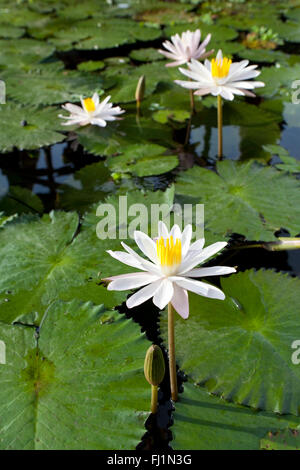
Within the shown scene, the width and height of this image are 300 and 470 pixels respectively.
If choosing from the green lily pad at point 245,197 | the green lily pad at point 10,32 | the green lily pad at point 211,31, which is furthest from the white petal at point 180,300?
the green lily pad at point 10,32

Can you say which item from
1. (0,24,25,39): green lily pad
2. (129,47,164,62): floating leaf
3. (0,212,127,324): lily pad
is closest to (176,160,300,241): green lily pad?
(0,212,127,324): lily pad

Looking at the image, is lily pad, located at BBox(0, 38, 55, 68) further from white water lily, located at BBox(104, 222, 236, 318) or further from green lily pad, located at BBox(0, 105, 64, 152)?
white water lily, located at BBox(104, 222, 236, 318)

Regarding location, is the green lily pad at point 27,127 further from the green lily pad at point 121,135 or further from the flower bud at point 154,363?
the flower bud at point 154,363

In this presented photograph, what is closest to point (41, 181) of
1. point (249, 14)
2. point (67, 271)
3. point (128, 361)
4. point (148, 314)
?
point (67, 271)

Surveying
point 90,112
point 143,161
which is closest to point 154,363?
point 143,161

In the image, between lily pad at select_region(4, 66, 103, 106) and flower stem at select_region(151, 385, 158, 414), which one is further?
lily pad at select_region(4, 66, 103, 106)

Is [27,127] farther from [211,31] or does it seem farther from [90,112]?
[211,31]
